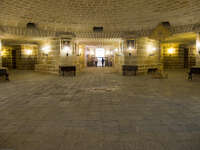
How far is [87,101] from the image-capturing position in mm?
5168

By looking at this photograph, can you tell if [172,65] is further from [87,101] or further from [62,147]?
[62,147]

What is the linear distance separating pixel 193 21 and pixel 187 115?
311 inches

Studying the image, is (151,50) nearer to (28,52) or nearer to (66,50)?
(66,50)

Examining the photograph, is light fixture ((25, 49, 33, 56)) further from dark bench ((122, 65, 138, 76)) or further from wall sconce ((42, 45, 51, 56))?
dark bench ((122, 65, 138, 76))

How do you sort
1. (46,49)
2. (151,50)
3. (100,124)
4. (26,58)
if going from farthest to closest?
(26,58), (46,49), (151,50), (100,124)

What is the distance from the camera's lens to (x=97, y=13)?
927cm

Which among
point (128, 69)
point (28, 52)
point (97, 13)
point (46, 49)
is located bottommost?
point (128, 69)

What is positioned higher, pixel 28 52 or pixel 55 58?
pixel 28 52

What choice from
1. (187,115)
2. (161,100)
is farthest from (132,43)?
(187,115)

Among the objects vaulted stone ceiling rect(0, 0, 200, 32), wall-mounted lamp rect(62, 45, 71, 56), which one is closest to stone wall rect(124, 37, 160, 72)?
vaulted stone ceiling rect(0, 0, 200, 32)

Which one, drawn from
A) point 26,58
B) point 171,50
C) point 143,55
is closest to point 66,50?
point 143,55

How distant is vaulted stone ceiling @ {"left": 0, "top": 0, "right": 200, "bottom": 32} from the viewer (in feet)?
25.4

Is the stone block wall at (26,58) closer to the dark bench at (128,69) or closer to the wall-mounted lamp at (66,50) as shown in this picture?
the wall-mounted lamp at (66,50)

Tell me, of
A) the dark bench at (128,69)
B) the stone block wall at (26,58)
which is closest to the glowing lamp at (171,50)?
the dark bench at (128,69)
